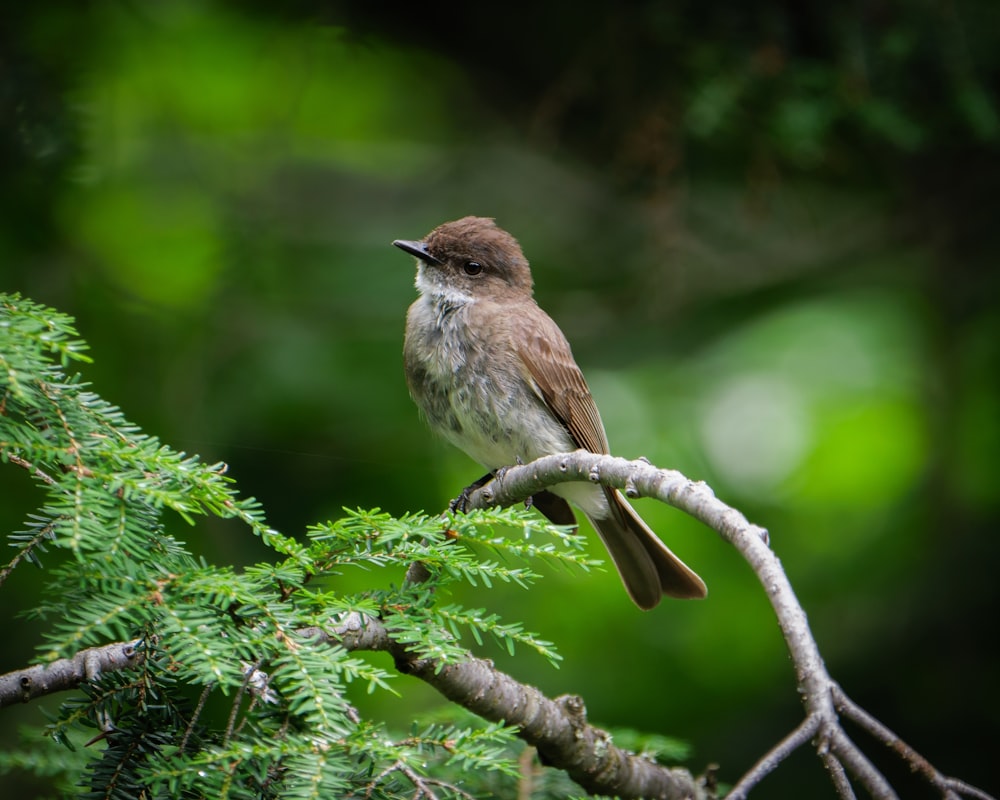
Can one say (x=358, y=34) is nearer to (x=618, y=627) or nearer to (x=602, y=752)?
(x=618, y=627)

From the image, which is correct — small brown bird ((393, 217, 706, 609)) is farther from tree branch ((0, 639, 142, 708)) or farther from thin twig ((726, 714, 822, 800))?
thin twig ((726, 714, 822, 800))

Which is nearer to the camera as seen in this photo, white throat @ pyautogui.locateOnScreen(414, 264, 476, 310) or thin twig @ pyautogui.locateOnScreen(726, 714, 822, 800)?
thin twig @ pyautogui.locateOnScreen(726, 714, 822, 800)

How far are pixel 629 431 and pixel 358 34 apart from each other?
6.76 ft

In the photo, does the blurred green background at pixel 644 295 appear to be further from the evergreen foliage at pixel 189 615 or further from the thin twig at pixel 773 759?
the thin twig at pixel 773 759

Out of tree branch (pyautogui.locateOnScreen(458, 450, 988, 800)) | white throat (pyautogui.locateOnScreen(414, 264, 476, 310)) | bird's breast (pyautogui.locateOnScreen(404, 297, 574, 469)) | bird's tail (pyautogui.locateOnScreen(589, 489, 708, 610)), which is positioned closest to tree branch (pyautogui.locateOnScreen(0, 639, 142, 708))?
tree branch (pyautogui.locateOnScreen(458, 450, 988, 800))

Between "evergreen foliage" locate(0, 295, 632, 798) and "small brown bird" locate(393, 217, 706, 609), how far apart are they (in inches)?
67.1

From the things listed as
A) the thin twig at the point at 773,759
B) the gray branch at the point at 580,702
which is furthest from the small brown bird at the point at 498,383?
the thin twig at the point at 773,759

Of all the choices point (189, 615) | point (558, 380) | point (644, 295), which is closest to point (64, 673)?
point (189, 615)

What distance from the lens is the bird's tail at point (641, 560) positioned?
3.20m

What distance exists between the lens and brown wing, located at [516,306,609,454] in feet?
12.1

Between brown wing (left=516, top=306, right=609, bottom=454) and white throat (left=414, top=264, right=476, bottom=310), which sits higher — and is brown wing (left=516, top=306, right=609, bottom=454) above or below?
below

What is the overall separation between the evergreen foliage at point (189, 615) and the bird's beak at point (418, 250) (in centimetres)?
209

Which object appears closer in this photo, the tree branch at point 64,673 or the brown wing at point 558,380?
the tree branch at point 64,673

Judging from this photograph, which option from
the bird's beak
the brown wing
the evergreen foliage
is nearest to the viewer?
the evergreen foliage
